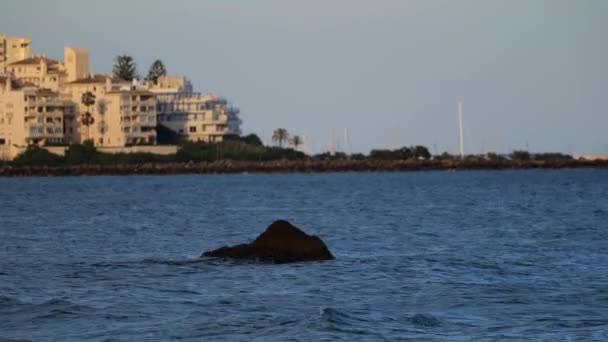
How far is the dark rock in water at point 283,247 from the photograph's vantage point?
126 ft

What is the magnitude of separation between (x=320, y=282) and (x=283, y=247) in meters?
4.67

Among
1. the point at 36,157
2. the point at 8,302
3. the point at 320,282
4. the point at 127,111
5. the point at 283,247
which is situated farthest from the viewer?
the point at 127,111

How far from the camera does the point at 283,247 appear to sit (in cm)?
3862

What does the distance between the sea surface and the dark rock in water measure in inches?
20.8

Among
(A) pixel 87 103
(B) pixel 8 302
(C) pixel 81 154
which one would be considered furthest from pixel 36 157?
(B) pixel 8 302

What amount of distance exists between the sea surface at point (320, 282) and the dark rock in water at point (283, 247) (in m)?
0.53

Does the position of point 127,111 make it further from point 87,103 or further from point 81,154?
point 81,154

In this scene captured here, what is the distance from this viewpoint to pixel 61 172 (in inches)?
7643

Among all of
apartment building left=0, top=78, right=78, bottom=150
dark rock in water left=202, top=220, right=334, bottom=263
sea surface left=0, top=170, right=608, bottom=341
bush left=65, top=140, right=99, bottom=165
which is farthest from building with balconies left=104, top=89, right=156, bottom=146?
dark rock in water left=202, top=220, right=334, bottom=263

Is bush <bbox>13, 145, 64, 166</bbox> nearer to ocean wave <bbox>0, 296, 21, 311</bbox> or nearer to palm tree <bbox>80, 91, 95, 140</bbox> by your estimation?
palm tree <bbox>80, 91, 95, 140</bbox>

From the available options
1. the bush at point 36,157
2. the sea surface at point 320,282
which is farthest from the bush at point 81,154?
the sea surface at point 320,282

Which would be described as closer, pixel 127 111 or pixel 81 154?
pixel 81 154

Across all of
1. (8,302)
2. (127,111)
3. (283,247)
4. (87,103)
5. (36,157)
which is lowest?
(8,302)

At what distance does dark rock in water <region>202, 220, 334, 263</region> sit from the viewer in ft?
126
